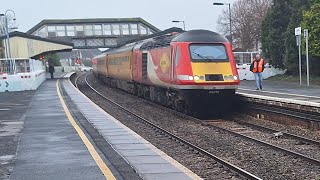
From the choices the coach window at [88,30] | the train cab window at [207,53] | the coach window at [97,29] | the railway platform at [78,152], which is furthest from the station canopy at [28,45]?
the railway platform at [78,152]

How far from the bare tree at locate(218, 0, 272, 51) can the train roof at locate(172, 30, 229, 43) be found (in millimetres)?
46801

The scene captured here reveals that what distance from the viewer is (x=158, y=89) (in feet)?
73.8

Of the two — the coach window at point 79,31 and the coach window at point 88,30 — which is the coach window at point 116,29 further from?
the coach window at point 79,31

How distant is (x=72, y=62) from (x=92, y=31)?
5969 centimetres

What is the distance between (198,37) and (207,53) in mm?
718

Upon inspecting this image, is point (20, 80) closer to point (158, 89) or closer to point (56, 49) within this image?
point (158, 89)

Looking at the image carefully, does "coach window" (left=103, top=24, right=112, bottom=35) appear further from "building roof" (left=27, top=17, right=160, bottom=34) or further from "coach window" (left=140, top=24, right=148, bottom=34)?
"coach window" (left=140, top=24, right=148, bottom=34)

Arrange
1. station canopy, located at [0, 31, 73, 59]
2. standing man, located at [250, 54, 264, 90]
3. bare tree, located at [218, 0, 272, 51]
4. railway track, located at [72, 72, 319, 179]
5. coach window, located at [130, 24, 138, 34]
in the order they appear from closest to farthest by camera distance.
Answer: railway track, located at [72, 72, 319, 179] → standing man, located at [250, 54, 264, 90] → station canopy, located at [0, 31, 73, 59] → bare tree, located at [218, 0, 272, 51] → coach window, located at [130, 24, 138, 34]

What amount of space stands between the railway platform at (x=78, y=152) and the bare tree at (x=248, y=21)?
52059 millimetres

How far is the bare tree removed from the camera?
65562 millimetres

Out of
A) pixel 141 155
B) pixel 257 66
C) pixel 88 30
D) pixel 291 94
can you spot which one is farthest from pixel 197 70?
pixel 88 30

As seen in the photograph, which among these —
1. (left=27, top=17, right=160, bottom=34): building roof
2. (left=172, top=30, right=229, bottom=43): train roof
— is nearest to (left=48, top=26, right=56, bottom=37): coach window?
(left=27, top=17, right=160, bottom=34): building roof

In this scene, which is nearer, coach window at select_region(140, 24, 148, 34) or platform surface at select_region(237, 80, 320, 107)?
platform surface at select_region(237, 80, 320, 107)

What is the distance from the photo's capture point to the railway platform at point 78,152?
7.90 meters
